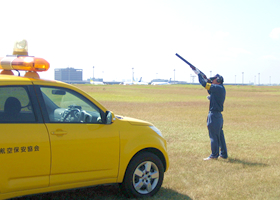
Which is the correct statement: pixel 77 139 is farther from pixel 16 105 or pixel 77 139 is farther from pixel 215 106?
pixel 215 106

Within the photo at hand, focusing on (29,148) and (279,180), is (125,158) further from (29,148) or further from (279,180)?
→ (279,180)

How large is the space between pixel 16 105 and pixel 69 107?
32.3 inches

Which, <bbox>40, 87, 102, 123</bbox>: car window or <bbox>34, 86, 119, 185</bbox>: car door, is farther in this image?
<bbox>40, 87, 102, 123</bbox>: car window

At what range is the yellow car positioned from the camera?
396 centimetres

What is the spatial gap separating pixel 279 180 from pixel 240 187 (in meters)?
0.99

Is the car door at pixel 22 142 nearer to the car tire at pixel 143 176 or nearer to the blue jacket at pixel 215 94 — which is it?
the car tire at pixel 143 176

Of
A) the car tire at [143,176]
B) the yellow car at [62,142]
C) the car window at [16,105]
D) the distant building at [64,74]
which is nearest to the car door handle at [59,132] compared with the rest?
the yellow car at [62,142]

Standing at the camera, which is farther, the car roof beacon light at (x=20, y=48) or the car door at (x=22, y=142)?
the car roof beacon light at (x=20, y=48)

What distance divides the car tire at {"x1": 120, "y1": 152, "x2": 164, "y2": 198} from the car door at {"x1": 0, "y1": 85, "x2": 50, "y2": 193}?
4.07 feet

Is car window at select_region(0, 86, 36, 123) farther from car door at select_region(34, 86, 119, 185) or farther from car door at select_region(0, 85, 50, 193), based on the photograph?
car door at select_region(34, 86, 119, 185)

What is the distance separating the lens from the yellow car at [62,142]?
3963 mm

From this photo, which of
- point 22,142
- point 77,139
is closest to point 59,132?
point 77,139

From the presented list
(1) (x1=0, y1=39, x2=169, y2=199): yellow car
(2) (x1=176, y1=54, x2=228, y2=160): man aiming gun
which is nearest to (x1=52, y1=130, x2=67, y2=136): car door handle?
(1) (x1=0, y1=39, x2=169, y2=199): yellow car

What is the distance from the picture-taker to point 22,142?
12.9 ft
